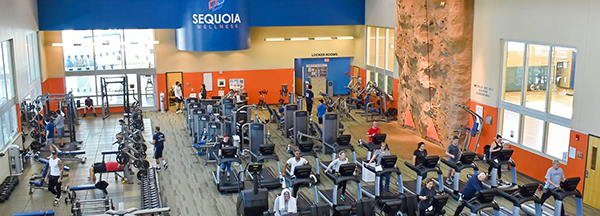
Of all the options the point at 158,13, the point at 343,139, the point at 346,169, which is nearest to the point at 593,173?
the point at 346,169

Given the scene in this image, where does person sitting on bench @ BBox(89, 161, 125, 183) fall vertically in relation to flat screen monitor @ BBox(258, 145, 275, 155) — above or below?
below

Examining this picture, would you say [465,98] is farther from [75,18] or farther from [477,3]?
[75,18]

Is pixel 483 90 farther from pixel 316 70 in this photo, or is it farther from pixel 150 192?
pixel 316 70

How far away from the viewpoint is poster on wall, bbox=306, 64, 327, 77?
25703 millimetres

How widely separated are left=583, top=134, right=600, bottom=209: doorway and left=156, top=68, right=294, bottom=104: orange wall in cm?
1436

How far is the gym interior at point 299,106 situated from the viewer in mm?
12281

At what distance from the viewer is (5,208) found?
1237cm

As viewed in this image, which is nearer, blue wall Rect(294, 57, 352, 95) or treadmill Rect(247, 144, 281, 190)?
treadmill Rect(247, 144, 281, 190)

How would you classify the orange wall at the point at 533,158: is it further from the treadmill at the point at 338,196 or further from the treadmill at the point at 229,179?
the treadmill at the point at 229,179

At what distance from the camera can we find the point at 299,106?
19.8 m

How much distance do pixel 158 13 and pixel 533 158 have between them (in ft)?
46.0

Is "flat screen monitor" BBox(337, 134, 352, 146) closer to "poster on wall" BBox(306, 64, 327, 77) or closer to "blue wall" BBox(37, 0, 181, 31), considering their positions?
"blue wall" BBox(37, 0, 181, 31)

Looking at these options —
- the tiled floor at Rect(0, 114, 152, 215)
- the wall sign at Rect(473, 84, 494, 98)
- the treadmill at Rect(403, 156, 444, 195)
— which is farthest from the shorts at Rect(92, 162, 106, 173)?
the wall sign at Rect(473, 84, 494, 98)

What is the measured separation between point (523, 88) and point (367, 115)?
760cm
